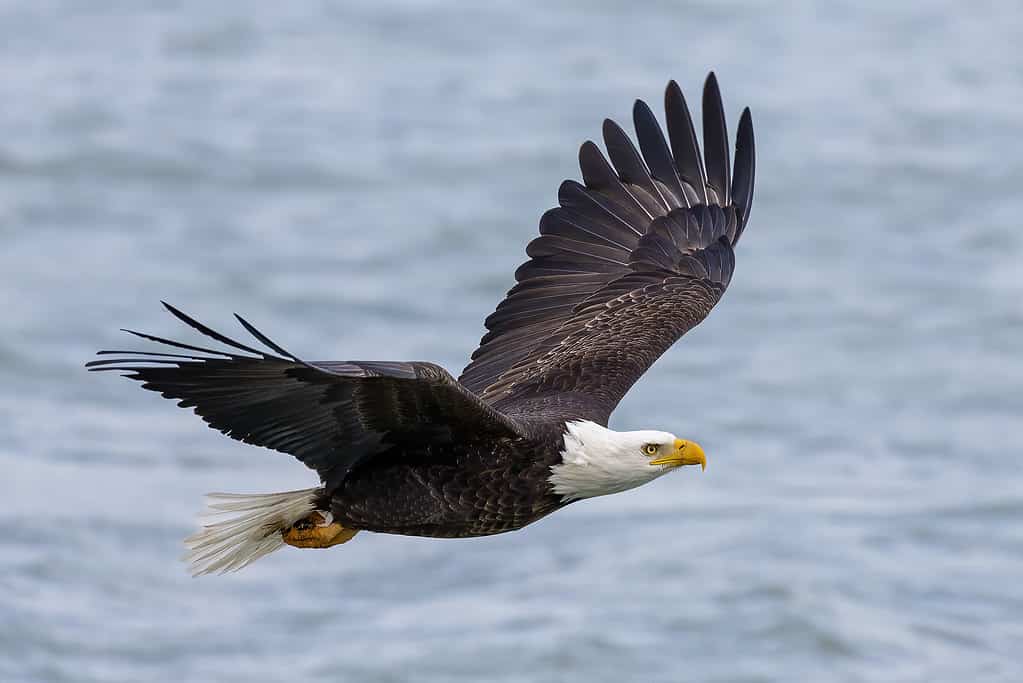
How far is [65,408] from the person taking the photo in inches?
729

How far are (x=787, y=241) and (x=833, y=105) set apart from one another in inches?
110

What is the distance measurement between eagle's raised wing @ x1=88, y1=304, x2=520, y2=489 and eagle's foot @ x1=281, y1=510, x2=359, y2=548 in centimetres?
56

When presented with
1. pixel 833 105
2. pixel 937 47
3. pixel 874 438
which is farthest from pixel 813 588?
pixel 937 47

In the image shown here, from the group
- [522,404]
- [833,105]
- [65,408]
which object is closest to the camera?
[522,404]

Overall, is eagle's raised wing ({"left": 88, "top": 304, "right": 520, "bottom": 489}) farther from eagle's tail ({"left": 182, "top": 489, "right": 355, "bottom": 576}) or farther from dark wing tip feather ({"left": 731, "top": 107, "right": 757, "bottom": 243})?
dark wing tip feather ({"left": 731, "top": 107, "right": 757, "bottom": 243})

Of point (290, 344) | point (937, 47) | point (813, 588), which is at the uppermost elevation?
point (937, 47)

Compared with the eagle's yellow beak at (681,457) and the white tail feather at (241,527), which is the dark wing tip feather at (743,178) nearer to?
the eagle's yellow beak at (681,457)

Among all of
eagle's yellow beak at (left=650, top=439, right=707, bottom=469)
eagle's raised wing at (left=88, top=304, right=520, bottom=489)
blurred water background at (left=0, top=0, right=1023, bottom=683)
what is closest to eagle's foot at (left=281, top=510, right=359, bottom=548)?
eagle's raised wing at (left=88, top=304, right=520, bottom=489)

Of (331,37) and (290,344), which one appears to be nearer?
(290,344)

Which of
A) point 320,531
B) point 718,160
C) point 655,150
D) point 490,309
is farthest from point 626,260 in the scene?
point 490,309

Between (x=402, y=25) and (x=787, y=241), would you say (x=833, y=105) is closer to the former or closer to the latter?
(x=787, y=241)

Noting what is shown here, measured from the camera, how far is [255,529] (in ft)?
30.9

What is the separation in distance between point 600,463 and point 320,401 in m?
1.16

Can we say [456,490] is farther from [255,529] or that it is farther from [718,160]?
[718,160]
